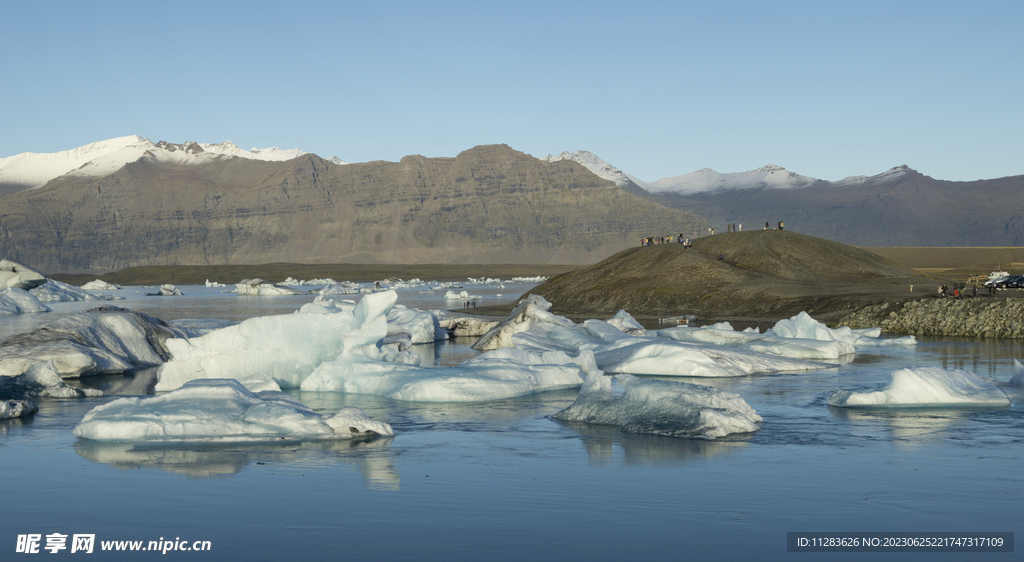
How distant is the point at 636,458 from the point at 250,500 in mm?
6288

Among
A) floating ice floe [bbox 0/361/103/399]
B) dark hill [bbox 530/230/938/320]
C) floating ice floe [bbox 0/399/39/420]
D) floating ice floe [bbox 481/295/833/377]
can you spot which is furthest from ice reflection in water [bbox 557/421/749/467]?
dark hill [bbox 530/230/938/320]

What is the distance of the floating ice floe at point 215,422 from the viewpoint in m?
15.3

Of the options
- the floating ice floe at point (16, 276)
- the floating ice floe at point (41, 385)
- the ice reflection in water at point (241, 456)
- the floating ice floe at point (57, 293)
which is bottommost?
the ice reflection in water at point (241, 456)

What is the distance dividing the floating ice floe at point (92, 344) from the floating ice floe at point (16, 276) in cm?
3725

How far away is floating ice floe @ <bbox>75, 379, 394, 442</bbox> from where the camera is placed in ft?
50.2

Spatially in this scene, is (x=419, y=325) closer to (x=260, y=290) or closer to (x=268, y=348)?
(x=268, y=348)

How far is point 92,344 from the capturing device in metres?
26.8

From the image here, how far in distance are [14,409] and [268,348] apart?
21.1 ft

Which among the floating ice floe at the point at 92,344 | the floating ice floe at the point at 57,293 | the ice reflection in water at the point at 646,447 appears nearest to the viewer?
the ice reflection in water at the point at 646,447

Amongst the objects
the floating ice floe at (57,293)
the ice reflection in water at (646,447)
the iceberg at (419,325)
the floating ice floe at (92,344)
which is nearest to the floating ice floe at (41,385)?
the floating ice floe at (92,344)

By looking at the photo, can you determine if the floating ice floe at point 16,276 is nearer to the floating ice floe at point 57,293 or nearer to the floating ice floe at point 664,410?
the floating ice floe at point 57,293

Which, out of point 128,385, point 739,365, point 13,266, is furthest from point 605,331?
point 13,266

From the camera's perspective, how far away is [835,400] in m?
19.8

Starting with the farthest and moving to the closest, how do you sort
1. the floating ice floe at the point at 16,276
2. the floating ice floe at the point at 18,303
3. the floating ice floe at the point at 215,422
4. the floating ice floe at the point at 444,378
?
the floating ice floe at the point at 16,276
the floating ice floe at the point at 18,303
the floating ice floe at the point at 444,378
the floating ice floe at the point at 215,422
